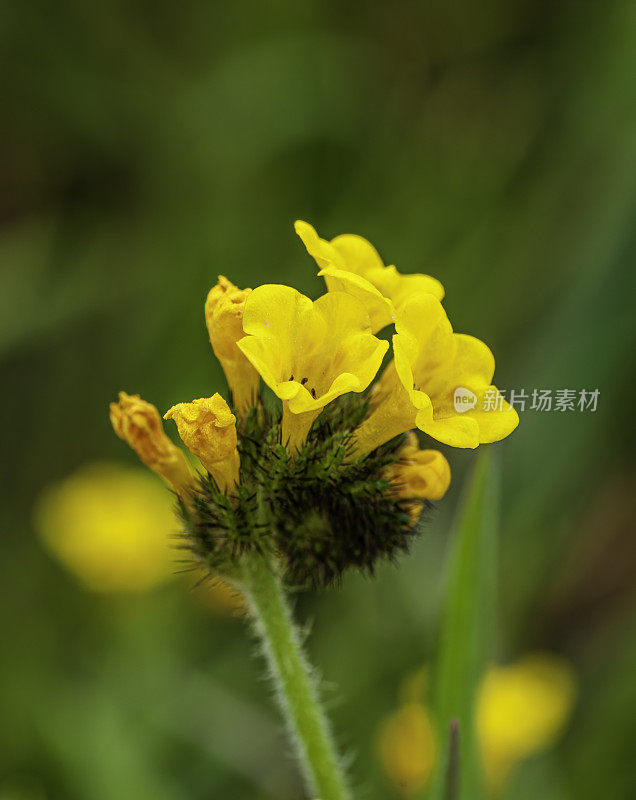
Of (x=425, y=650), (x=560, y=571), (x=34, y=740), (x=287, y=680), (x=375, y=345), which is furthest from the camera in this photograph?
(x=560, y=571)

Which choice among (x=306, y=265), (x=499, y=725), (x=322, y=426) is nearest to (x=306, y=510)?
(x=322, y=426)

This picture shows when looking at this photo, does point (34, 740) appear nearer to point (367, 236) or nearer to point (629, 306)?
point (367, 236)

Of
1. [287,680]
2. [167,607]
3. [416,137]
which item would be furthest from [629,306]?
[287,680]

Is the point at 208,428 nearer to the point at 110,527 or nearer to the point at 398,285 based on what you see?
the point at 398,285

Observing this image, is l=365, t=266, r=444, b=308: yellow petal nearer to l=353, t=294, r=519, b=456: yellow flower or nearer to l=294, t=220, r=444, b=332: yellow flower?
l=294, t=220, r=444, b=332: yellow flower

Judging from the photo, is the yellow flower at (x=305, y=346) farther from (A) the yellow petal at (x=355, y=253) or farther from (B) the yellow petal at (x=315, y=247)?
(A) the yellow petal at (x=355, y=253)

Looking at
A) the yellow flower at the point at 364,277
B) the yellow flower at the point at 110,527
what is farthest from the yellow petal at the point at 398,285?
the yellow flower at the point at 110,527
